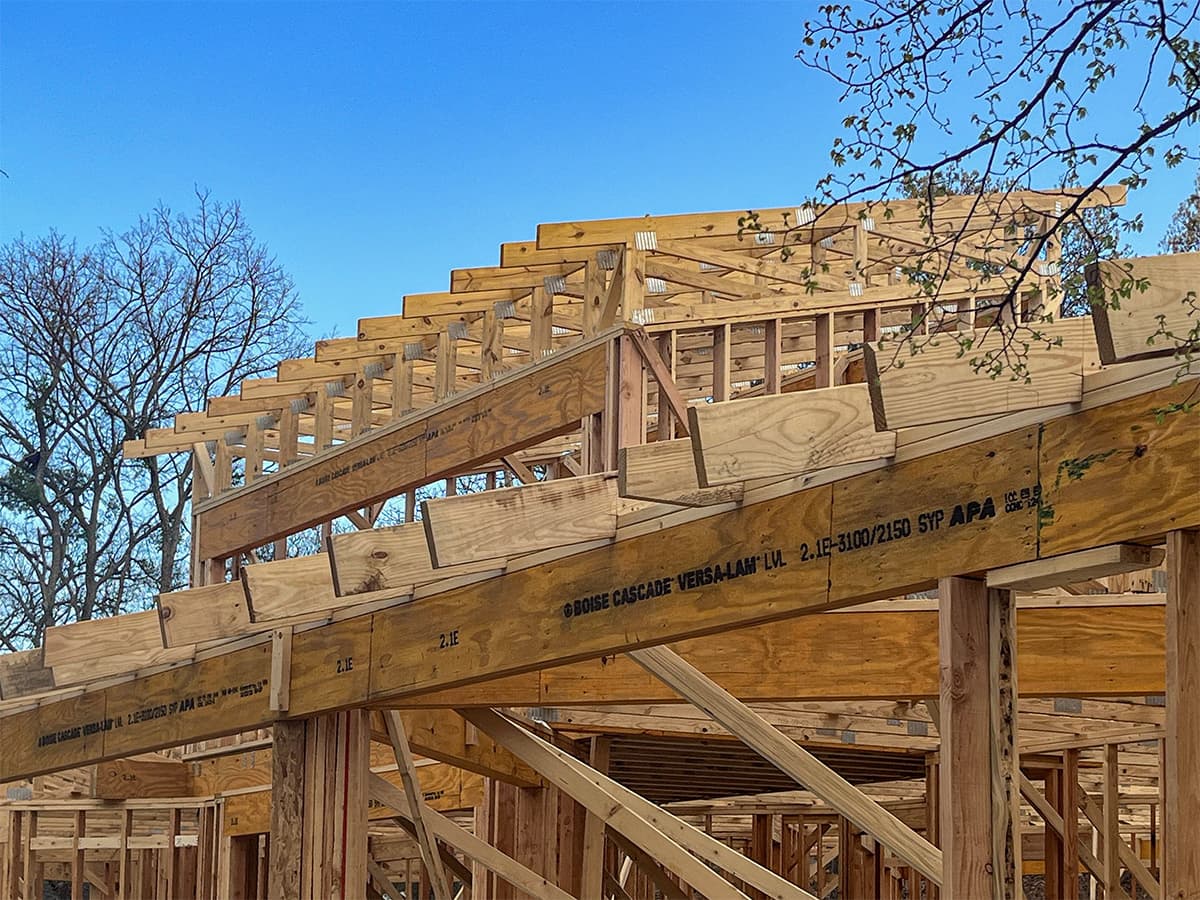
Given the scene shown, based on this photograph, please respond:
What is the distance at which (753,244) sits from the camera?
15.2m

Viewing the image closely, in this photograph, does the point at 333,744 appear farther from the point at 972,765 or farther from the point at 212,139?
the point at 212,139

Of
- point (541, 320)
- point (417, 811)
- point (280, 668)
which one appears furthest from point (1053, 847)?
point (280, 668)

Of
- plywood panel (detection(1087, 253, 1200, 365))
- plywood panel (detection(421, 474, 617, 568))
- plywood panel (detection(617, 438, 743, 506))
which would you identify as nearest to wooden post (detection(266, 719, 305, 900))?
plywood panel (detection(421, 474, 617, 568))

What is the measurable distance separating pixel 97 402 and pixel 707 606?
28409 mm

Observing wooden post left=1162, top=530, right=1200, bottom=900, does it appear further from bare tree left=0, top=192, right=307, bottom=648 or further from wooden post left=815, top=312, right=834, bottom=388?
A: bare tree left=0, top=192, right=307, bottom=648

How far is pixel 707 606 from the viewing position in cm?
645

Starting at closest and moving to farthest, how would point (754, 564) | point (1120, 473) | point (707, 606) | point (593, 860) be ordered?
point (1120, 473) < point (754, 564) < point (707, 606) < point (593, 860)

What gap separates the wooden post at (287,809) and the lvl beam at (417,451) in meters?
5.27

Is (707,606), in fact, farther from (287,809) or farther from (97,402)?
(97,402)

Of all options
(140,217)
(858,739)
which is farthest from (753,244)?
(140,217)

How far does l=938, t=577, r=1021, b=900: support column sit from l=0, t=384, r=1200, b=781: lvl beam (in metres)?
0.17

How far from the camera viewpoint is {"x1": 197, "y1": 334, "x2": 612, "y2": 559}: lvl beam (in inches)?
556

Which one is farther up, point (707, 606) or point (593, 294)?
point (593, 294)

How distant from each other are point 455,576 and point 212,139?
50464 mm
